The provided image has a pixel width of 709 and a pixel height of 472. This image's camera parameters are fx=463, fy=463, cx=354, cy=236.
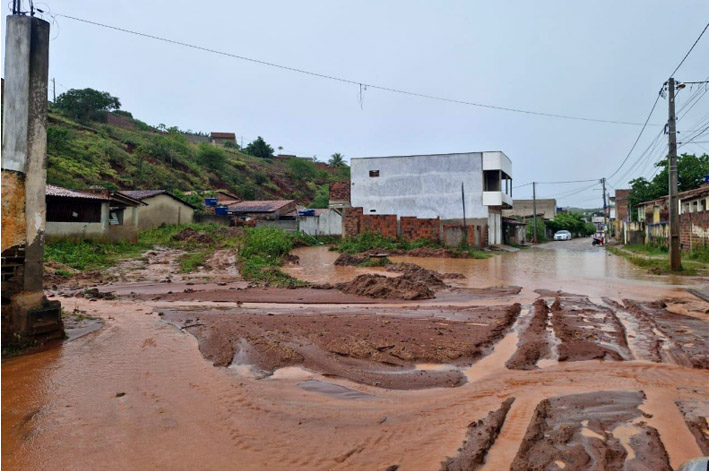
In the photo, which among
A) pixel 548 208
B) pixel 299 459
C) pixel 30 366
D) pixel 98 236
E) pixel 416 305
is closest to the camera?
pixel 299 459

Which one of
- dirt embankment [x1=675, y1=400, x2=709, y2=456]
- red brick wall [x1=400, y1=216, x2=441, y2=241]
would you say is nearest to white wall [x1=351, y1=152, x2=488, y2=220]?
red brick wall [x1=400, y1=216, x2=441, y2=241]

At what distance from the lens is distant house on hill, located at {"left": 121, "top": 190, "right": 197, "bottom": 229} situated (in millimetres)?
31375

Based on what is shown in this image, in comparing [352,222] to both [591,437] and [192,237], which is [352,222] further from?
[591,437]

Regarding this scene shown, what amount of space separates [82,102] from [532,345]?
211 feet

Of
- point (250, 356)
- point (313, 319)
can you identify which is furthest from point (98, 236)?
point (250, 356)

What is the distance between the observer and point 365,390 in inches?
213

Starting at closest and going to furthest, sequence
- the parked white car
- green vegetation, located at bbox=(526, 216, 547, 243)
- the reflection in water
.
Answer: 1. the reflection in water
2. green vegetation, located at bbox=(526, 216, 547, 243)
3. the parked white car

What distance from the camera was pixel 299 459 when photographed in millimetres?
3836

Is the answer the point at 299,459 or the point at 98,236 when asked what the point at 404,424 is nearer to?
the point at 299,459

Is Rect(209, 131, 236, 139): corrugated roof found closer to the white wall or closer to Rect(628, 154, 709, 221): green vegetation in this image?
the white wall

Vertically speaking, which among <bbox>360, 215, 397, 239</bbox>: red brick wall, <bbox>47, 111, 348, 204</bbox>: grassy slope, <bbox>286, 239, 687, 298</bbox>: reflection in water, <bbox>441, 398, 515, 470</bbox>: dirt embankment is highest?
<bbox>47, 111, 348, 204</bbox>: grassy slope

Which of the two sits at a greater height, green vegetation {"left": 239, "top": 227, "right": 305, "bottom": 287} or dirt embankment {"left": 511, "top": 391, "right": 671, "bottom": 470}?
green vegetation {"left": 239, "top": 227, "right": 305, "bottom": 287}

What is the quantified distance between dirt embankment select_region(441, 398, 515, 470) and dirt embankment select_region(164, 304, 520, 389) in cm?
112

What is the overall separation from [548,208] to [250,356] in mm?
90122
